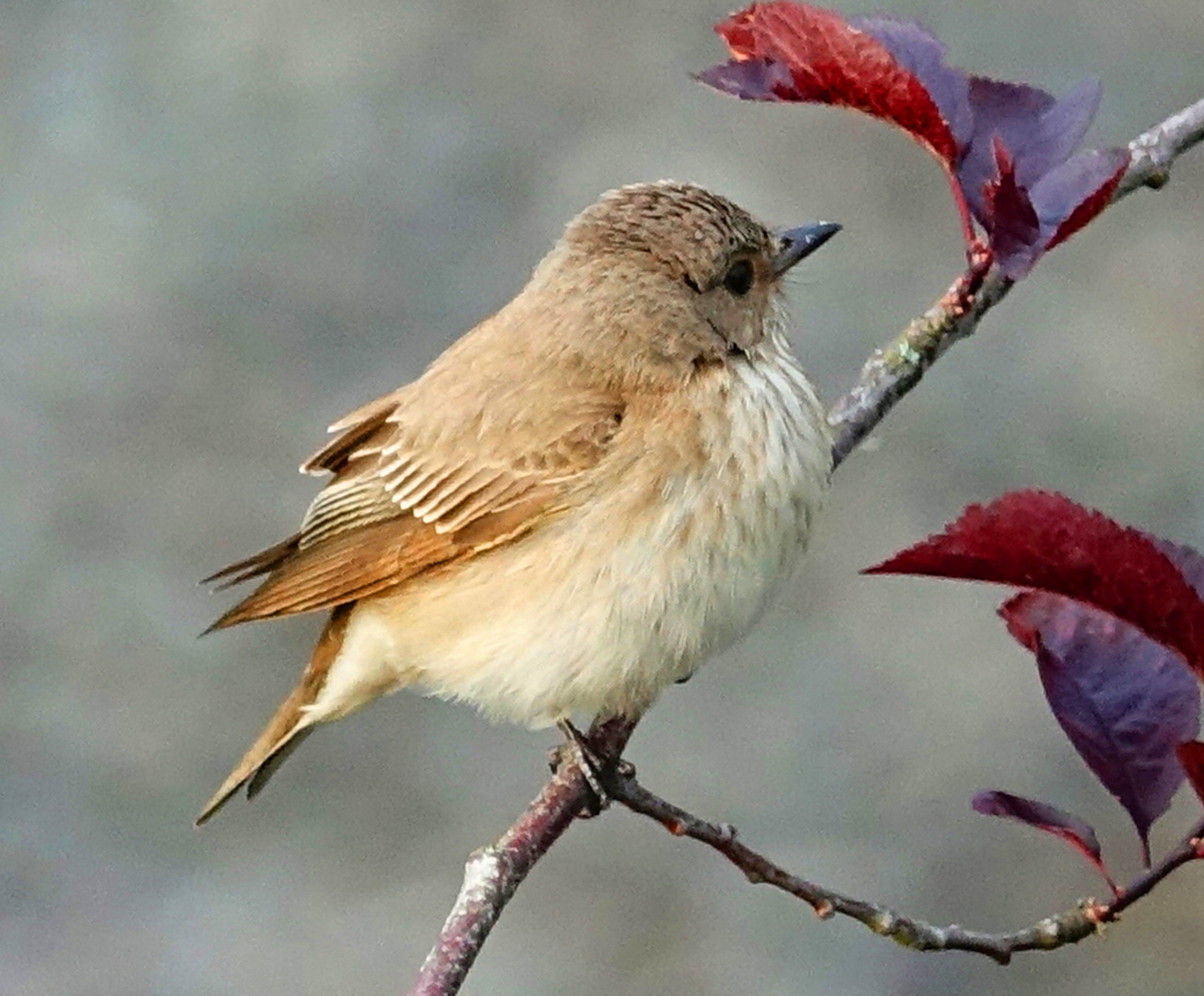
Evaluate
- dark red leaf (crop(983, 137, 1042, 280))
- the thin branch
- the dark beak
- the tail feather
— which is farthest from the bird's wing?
dark red leaf (crop(983, 137, 1042, 280))

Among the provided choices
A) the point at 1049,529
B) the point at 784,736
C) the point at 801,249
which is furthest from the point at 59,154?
the point at 1049,529

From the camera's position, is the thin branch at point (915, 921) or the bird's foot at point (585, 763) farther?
the bird's foot at point (585, 763)

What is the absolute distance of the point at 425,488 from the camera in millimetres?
2725

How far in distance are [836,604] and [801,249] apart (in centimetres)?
263

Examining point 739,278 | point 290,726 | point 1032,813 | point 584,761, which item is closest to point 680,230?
point 739,278

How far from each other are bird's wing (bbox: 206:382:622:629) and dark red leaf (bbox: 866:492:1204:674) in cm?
117

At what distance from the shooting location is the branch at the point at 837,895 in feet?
6.27

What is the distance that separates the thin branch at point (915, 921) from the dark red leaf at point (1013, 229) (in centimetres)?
53

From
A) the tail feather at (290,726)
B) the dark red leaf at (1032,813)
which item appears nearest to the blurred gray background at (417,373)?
the tail feather at (290,726)

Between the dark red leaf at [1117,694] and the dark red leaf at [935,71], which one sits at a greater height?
the dark red leaf at [935,71]

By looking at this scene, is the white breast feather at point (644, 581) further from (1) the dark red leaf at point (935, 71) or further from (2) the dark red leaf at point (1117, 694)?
(2) the dark red leaf at point (1117, 694)

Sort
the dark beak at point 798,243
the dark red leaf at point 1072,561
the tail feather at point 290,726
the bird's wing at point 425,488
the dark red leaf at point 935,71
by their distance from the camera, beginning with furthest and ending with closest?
the tail feather at point 290,726 → the dark beak at point 798,243 → the bird's wing at point 425,488 → the dark red leaf at point 935,71 → the dark red leaf at point 1072,561

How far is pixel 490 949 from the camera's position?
15.0 feet

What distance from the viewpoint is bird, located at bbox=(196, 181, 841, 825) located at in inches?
97.0
